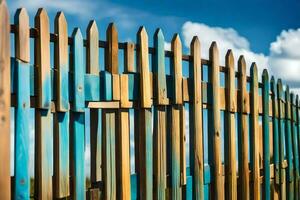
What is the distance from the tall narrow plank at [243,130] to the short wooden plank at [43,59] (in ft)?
10.3

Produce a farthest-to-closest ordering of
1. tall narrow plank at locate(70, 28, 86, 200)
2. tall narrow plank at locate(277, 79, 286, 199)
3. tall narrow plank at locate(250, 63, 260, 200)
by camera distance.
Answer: tall narrow plank at locate(277, 79, 286, 199) < tall narrow plank at locate(250, 63, 260, 200) < tall narrow plank at locate(70, 28, 86, 200)

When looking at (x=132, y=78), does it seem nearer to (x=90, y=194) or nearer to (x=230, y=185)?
(x=90, y=194)

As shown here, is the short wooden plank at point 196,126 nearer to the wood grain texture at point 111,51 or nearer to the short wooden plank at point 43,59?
the wood grain texture at point 111,51

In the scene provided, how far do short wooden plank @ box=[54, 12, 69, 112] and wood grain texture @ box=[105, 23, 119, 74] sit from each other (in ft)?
1.47

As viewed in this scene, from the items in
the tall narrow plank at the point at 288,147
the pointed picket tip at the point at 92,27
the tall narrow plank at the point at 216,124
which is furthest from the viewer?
the tall narrow plank at the point at 288,147

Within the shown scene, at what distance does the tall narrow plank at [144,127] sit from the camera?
5023 millimetres

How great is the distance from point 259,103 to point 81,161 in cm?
363

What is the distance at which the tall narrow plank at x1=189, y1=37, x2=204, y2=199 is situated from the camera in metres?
A: 5.78

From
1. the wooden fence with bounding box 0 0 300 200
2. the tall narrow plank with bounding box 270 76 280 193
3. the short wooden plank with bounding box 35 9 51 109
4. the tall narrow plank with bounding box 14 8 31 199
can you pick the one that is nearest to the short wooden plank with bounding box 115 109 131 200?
the wooden fence with bounding box 0 0 300 200

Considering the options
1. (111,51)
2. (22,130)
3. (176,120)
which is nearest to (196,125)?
(176,120)

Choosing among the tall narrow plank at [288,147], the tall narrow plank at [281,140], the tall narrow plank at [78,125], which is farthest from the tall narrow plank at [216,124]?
A: the tall narrow plank at [288,147]

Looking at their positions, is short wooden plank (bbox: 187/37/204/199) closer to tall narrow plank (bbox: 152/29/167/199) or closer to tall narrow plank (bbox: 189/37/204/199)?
tall narrow plank (bbox: 189/37/204/199)

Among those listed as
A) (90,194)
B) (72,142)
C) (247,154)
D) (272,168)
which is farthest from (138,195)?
(272,168)

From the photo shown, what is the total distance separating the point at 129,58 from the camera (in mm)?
4922
